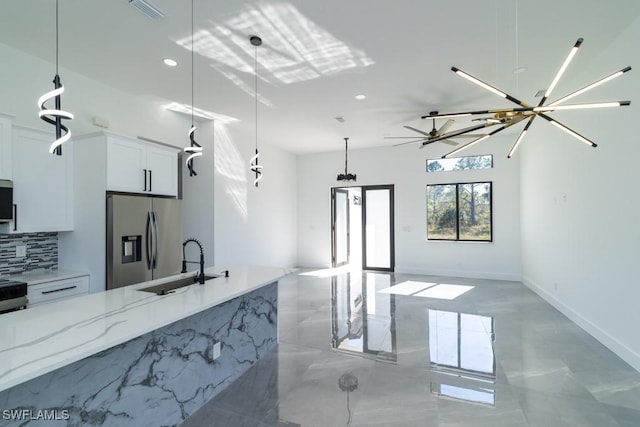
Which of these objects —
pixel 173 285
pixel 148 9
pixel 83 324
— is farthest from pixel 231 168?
pixel 83 324

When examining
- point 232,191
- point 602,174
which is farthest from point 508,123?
point 232,191

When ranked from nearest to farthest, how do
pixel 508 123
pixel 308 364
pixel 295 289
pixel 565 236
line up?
pixel 508 123, pixel 308 364, pixel 565 236, pixel 295 289

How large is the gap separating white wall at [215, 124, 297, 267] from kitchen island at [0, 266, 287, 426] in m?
3.30

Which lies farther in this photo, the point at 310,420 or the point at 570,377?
the point at 570,377

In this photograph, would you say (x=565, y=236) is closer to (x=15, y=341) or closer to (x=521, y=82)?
(x=521, y=82)

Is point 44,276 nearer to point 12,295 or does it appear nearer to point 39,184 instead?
point 12,295

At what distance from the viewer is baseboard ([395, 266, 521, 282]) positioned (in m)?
6.96

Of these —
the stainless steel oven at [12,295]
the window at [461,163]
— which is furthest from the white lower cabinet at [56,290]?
the window at [461,163]

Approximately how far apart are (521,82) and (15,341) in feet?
18.2

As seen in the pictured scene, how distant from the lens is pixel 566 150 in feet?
14.5

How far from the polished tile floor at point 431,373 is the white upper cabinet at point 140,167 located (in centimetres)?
260

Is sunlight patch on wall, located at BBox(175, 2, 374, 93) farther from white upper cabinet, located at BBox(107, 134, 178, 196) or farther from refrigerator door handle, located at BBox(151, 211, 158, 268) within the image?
refrigerator door handle, located at BBox(151, 211, 158, 268)

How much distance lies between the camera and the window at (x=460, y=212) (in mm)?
7203

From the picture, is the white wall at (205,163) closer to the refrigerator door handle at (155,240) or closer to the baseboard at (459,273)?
the refrigerator door handle at (155,240)
